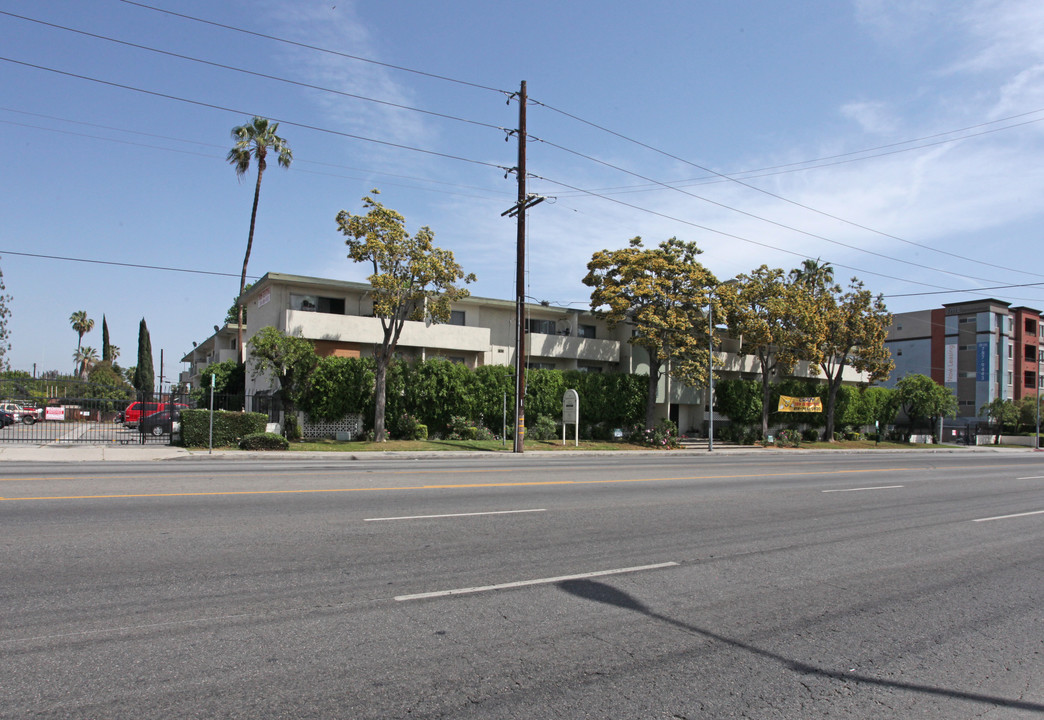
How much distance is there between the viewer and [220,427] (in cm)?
2500

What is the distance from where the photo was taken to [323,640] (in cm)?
476

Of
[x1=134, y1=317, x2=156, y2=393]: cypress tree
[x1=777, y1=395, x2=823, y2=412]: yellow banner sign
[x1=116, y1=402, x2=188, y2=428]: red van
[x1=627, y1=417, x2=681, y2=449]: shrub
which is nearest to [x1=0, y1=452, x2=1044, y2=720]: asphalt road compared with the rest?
[x1=116, y1=402, x2=188, y2=428]: red van

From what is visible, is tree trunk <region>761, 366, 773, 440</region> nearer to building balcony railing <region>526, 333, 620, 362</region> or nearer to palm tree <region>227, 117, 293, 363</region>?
building balcony railing <region>526, 333, 620, 362</region>

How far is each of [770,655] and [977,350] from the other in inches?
3281

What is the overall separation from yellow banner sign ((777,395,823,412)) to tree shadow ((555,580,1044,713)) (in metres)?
41.3

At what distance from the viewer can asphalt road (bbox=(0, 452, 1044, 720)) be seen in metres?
4.08

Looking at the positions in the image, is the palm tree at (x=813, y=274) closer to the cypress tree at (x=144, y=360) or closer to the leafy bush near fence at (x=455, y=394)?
the leafy bush near fence at (x=455, y=394)

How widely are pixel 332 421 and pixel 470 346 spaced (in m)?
8.02

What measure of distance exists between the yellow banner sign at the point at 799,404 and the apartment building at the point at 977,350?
106 feet

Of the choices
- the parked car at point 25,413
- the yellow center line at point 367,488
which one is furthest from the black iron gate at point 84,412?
the yellow center line at point 367,488

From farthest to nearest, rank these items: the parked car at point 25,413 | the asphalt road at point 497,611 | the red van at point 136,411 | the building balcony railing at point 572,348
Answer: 1. the building balcony railing at point 572,348
2. the parked car at point 25,413
3. the red van at point 136,411
4. the asphalt road at point 497,611

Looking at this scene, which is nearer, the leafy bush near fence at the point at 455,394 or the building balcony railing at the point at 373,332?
the leafy bush near fence at the point at 455,394

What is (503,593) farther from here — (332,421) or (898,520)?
(332,421)

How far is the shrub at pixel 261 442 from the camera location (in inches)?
956
